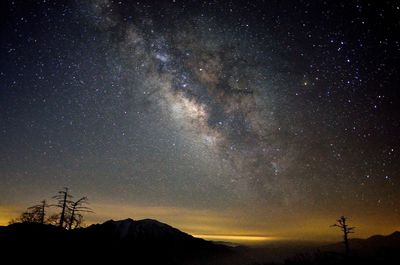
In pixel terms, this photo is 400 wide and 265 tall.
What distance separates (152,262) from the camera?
40625 mm

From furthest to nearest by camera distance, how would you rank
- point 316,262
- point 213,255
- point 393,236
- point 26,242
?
1. point 393,236
2. point 213,255
3. point 26,242
4. point 316,262

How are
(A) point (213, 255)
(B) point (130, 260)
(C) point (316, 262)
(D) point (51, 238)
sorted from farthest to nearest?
(A) point (213, 255) → (B) point (130, 260) → (D) point (51, 238) → (C) point (316, 262)

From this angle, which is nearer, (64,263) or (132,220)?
(64,263)

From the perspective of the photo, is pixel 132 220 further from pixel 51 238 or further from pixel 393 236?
pixel 393 236

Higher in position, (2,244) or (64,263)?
(2,244)

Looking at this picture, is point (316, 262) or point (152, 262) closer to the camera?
point (316, 262)

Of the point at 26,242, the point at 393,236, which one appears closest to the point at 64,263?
the point at 26,242

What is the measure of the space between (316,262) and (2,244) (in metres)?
31.3

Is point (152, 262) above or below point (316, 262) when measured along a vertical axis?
below

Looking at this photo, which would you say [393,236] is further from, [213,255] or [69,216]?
[69,216]

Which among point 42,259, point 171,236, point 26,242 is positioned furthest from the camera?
point 171,236

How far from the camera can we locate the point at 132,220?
91812 mm

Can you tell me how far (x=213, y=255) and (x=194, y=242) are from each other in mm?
8967

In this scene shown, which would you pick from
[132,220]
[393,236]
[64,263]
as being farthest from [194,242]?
[393,236]
